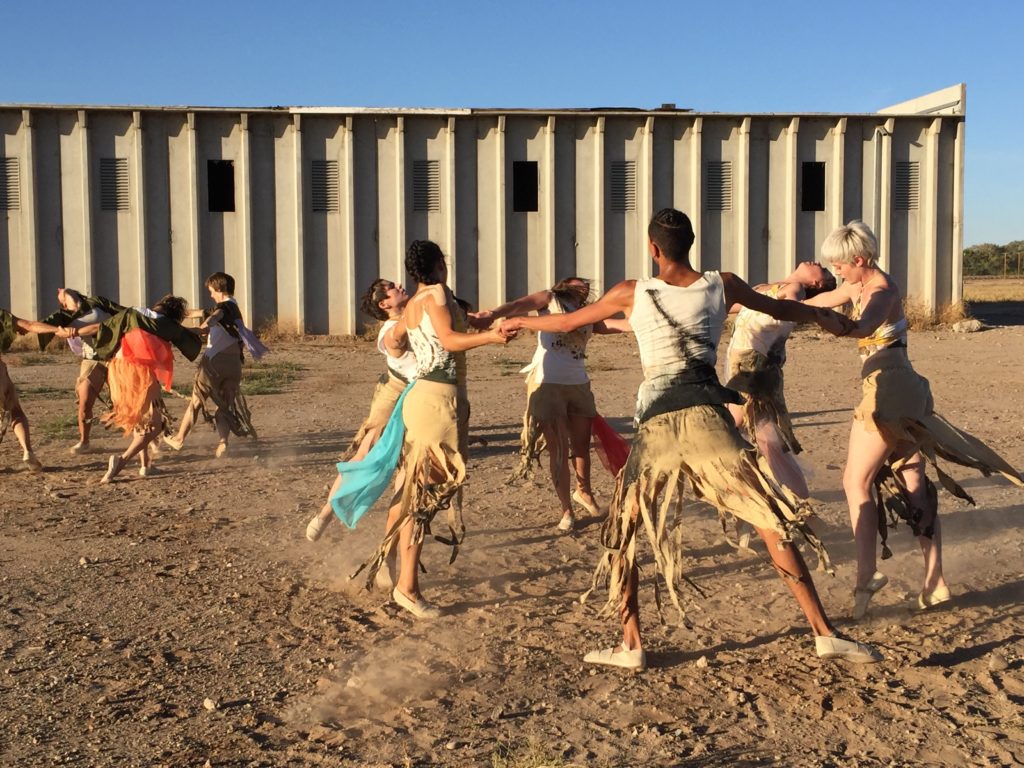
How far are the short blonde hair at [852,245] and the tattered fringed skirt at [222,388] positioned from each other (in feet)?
21.1

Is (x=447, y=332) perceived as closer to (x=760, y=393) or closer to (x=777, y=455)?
(x=760, y=393)

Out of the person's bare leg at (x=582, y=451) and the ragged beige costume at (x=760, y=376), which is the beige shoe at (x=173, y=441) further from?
the ragged beige costume at (x=760, y=376)

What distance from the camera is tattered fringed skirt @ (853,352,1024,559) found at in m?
5.87

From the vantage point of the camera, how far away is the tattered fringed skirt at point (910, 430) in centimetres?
587

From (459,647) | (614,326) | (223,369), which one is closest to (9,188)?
(223,369)

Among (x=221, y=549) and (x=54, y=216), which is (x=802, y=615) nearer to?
(x=221, y=549)

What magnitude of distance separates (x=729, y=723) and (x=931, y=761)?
2.42 feet

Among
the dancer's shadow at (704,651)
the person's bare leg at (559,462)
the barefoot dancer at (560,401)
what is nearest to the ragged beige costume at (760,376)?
the barefoot dancer at (560,401)

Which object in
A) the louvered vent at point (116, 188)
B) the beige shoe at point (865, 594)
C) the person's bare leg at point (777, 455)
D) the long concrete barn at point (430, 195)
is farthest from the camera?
the louvered vent at point (116, 188)

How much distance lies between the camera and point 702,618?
19.6 ft

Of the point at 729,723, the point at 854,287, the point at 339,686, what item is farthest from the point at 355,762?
the point at 854,287

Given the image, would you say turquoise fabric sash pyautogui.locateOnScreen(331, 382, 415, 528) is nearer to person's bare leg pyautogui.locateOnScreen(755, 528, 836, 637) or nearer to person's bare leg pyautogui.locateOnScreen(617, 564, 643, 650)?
person's bare leg pyautogui.locateOnScreen(617, 564, 643, 650)

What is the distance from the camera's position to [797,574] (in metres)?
5.04

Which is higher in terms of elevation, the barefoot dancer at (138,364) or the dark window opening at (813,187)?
the dark window opening at (813,187)
